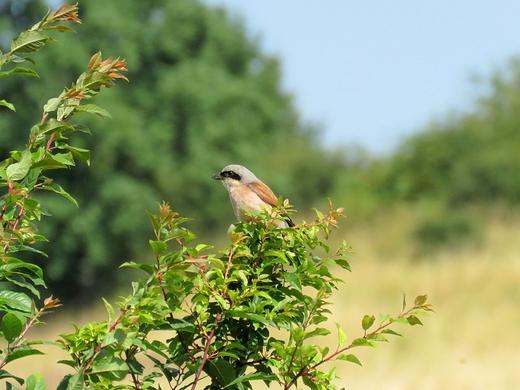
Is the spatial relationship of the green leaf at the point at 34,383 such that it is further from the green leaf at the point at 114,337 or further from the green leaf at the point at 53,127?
the green leaf at the point at 53,127

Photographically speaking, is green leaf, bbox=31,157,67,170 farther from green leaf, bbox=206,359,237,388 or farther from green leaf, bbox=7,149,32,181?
green leaf, bbox=206,359,237,388

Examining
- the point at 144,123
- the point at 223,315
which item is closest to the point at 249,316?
the point at 223,315

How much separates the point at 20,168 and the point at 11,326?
1.51ft

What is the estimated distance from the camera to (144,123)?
28.5 metres

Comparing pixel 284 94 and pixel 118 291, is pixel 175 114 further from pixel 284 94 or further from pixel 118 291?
pixel 284 94

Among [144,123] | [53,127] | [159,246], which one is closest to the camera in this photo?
[159,246]

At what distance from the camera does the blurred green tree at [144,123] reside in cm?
2570

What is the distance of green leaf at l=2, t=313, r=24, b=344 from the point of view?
2123mm

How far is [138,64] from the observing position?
28547mm

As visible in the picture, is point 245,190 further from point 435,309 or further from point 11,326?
point 435,309

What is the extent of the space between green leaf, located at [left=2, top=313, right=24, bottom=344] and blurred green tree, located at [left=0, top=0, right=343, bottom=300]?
23.2 m

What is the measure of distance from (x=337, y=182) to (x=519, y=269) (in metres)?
22.2

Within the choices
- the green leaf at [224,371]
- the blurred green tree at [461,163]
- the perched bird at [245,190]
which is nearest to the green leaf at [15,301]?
the green leaf at [224,371]

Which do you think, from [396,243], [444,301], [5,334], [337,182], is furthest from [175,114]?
[5,334]
